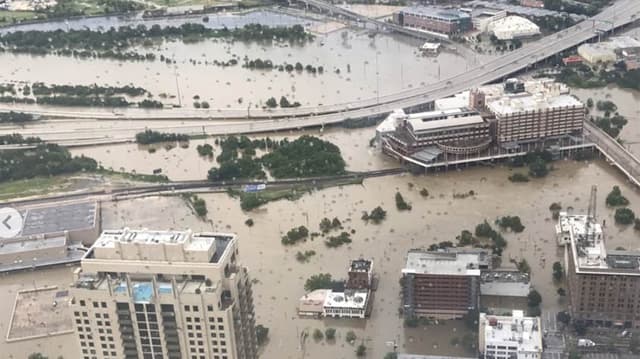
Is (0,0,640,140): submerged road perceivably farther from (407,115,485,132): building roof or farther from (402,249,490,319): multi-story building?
(402,249,490,319): multi-story building

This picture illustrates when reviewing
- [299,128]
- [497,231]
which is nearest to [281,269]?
[497,231]

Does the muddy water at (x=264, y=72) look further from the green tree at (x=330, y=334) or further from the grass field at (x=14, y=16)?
the green tree at (x=330, y=334)

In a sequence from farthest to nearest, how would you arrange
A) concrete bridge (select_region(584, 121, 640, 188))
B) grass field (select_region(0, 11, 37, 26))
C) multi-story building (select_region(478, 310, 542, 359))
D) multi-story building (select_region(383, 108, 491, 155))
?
grass field (select_region(0, 11, 37, 26)), multi-story building (select_region(383, 108, 491, 155)), concrete bridge (select_region(584, 121, 640, 188)), multi-story building (select_region(478, 310, 542, 359))

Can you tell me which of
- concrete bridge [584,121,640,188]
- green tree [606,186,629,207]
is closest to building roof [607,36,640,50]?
concrete bridge [584,121,640,188]

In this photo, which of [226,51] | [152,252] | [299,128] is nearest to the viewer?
[152,252]

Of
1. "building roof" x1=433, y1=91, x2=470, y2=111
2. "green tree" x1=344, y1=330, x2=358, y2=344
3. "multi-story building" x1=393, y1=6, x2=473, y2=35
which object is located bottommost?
"green tree" x1=344, y1=330, x2=358, y2=344

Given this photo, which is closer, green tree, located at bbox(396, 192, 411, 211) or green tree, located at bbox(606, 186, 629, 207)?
green tree, located at bbox(606, 186, 629, 207)

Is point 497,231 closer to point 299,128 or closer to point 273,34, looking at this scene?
point 299,128
